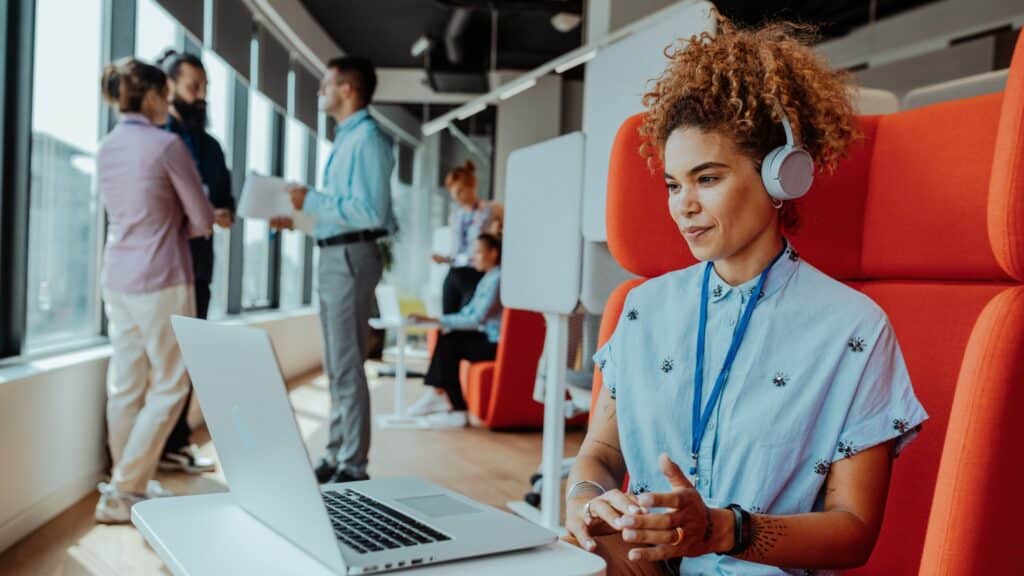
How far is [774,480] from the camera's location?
111cm

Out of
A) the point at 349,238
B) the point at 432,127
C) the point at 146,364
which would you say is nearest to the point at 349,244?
the point at 349,238

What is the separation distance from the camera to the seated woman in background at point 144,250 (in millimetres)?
2961

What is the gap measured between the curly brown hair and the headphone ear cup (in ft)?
0.16

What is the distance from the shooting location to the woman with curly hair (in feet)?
3.51

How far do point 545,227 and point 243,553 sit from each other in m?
1.91

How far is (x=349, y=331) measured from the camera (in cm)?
337

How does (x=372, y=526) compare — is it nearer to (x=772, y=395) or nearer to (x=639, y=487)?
(x=639, y=487)

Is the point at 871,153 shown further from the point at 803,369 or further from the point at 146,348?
the point at 146,348

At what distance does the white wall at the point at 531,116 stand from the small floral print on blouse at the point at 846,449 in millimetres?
8545

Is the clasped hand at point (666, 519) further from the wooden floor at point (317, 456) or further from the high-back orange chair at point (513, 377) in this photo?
the high-back orange chair at point (513, 377)

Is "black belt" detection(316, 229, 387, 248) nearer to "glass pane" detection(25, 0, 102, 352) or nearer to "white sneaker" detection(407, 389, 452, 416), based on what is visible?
"glass pane" detection(25, 0, 102, 352)

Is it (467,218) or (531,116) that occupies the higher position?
(531,116)

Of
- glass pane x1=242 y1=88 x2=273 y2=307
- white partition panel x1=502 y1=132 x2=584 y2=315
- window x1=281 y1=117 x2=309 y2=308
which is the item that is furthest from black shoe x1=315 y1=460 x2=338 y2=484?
window x1=281 y1=117 x2=309 y2=308

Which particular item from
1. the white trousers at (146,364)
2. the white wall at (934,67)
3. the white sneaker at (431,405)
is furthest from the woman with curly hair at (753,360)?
the white wall at (934,67)
